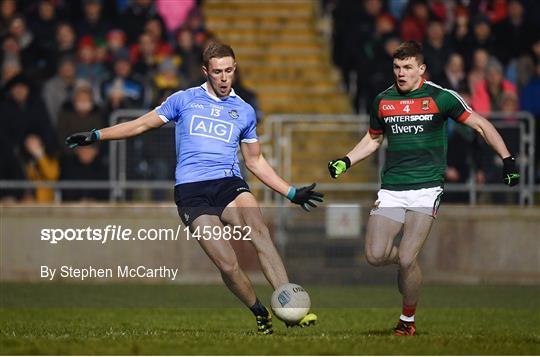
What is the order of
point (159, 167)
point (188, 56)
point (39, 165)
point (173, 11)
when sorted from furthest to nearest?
point (173, 11) → point (188, 56) → point (39, 165) → point (159, 167)

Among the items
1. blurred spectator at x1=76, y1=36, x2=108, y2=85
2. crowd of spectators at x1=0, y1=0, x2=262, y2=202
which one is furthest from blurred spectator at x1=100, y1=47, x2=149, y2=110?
blurred spectator at x1=76, y1=36, x2=108, y2=85

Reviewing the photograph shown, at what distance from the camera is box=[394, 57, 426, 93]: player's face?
45.1 ft

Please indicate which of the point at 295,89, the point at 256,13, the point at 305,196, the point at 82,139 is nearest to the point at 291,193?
the point at 305,196

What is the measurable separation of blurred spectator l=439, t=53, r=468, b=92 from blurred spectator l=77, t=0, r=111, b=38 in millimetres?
5121

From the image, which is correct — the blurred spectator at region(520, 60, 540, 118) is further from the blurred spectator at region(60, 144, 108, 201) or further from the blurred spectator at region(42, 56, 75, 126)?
the blurred spectator at region(42, 56, 75, 126)

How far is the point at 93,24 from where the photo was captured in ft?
78.0

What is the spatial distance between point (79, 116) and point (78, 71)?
1.50 metres

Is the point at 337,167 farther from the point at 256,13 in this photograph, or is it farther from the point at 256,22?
the point at 256,13

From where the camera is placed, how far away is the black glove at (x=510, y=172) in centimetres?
1361

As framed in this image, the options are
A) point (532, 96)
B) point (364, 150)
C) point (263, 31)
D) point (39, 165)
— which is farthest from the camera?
point (263, 31)

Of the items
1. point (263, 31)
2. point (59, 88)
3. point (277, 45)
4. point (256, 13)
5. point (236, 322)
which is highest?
point (256, 13)

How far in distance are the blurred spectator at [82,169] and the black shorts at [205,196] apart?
8.34m

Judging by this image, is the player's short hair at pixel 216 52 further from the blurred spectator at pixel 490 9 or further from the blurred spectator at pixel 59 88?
the blurred spectator at pixel 490 9

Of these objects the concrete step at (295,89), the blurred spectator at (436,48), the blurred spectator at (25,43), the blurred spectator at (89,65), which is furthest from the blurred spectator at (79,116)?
the blurred spectator at (436,48)
